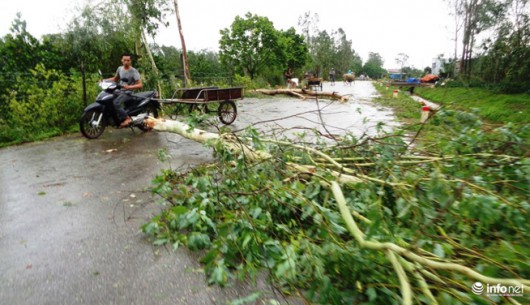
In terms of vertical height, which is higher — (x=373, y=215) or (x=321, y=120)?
(x=321, y=120)

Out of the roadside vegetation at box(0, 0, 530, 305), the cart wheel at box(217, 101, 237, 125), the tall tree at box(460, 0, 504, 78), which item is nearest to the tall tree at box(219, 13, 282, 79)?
the tall tree at box(460, 0, 504, 78)

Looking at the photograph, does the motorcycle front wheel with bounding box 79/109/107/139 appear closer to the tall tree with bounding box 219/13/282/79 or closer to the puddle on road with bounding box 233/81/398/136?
the puddle on road with bounding box 233/81/398/136

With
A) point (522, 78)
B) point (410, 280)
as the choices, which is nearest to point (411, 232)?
point (410, 280)

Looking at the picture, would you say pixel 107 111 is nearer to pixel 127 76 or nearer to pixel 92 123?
pixel 92 123

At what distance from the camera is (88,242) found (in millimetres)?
2506

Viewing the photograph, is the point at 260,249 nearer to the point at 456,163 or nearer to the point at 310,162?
the point at 310,162

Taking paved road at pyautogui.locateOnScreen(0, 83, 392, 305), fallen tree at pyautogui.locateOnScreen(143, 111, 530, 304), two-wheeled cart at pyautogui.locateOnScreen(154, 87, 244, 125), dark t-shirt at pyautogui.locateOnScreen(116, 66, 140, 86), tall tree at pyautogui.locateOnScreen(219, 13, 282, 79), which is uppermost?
tall tree at pyautogui.locateOnScreen(219, 13, 282, 79)

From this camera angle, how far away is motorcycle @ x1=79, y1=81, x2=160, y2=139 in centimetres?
621

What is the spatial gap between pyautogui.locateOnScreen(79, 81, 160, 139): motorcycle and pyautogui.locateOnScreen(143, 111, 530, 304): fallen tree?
4.11 m

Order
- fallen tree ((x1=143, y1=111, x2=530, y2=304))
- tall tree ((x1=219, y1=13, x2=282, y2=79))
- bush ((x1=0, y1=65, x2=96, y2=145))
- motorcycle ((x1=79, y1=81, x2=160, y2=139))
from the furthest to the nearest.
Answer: tall tree ((x1=219, y1=13, x2=282, y2=79))
bush ((x1=0, y1=65, x2=96, y2=145))
motorcycle ((x1=79, y1=81, x2=160, y2=139))
fallen tree ((x1=143, y1=111, x2=530, y2=304))

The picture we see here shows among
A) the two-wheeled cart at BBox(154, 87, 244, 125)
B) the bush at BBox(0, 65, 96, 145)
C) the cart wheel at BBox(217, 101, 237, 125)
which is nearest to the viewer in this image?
the bush at BBox(0, 65, 96, 145)

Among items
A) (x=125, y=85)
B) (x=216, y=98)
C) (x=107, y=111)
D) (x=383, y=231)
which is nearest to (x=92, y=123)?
(x=107, y=111)

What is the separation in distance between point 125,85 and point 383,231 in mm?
6672

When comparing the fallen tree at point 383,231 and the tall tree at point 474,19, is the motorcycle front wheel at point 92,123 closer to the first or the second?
Answer: the fallen tree at point 383,231
